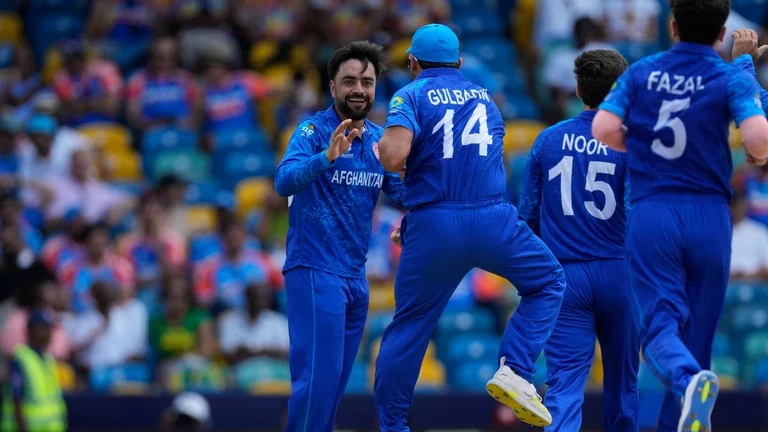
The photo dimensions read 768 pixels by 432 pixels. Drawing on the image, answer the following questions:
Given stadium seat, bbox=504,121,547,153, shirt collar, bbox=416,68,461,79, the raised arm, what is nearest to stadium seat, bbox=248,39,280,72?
stadium seat, bbox=504,121,547,153

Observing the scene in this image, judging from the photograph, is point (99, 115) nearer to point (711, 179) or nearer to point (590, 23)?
point (590, 23)

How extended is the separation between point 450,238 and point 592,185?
1.19 m

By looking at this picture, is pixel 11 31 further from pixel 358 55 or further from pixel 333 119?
pixel 358 55

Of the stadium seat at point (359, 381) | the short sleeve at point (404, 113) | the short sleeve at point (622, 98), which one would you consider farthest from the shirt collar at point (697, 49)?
the stadium seat at point (359, 381)

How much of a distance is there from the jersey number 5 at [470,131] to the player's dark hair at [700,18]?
1306 mm

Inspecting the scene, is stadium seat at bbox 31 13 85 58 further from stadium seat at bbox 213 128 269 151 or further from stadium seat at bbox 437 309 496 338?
stadium seat at bbox 437 309 496 338

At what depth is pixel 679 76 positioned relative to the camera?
6844 mm

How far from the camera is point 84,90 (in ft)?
51.5

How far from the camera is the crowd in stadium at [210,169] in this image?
43.3 ft

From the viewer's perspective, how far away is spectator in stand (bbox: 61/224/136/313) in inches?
528

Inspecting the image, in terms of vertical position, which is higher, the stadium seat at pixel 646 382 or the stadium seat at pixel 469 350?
the stadium seat at pixel 469 350

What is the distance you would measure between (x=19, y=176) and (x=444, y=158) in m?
8.64

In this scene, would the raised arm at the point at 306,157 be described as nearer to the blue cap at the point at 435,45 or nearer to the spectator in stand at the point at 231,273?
the blue cap at the point at 435,45

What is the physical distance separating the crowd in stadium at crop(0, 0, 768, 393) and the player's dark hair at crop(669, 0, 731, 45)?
657 centimetres
